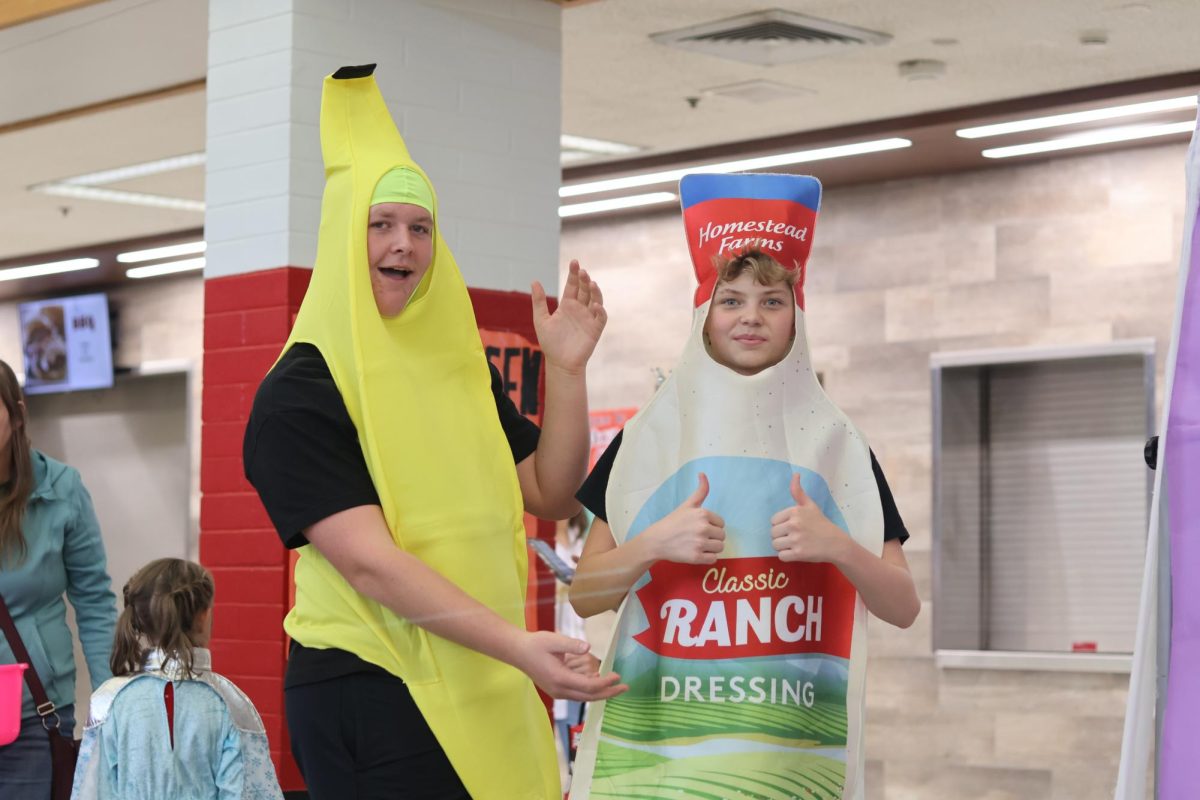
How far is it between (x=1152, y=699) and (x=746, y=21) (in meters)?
3.34

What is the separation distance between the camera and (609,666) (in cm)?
204

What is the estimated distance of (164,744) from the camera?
3084 mm

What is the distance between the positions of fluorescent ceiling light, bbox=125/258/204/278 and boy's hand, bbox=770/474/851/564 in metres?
7.45

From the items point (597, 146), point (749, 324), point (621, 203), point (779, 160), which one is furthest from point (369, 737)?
point (597, 146)

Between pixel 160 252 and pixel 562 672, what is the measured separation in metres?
7.34

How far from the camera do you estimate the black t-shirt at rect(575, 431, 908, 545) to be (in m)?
2.09

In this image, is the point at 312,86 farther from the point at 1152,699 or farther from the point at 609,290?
the point at 1152,699

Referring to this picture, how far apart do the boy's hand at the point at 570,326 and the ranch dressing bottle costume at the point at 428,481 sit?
3.9 inches

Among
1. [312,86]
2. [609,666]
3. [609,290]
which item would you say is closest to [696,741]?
[609,666]

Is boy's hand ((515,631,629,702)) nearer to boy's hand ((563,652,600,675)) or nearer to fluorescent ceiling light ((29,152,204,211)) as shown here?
boy's hand ((563,652,600,675))

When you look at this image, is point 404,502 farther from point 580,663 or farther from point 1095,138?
point 1095,138

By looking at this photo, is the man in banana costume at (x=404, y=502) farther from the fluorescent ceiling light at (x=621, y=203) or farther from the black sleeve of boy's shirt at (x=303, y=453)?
the fluorescent ceiling light at (x=621, y=203)

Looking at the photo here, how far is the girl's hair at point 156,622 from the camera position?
3.16m

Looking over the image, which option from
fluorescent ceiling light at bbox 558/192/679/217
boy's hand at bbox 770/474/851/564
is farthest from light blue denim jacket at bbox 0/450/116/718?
fluorescent ceiling light at bbox 558/192/679/217
